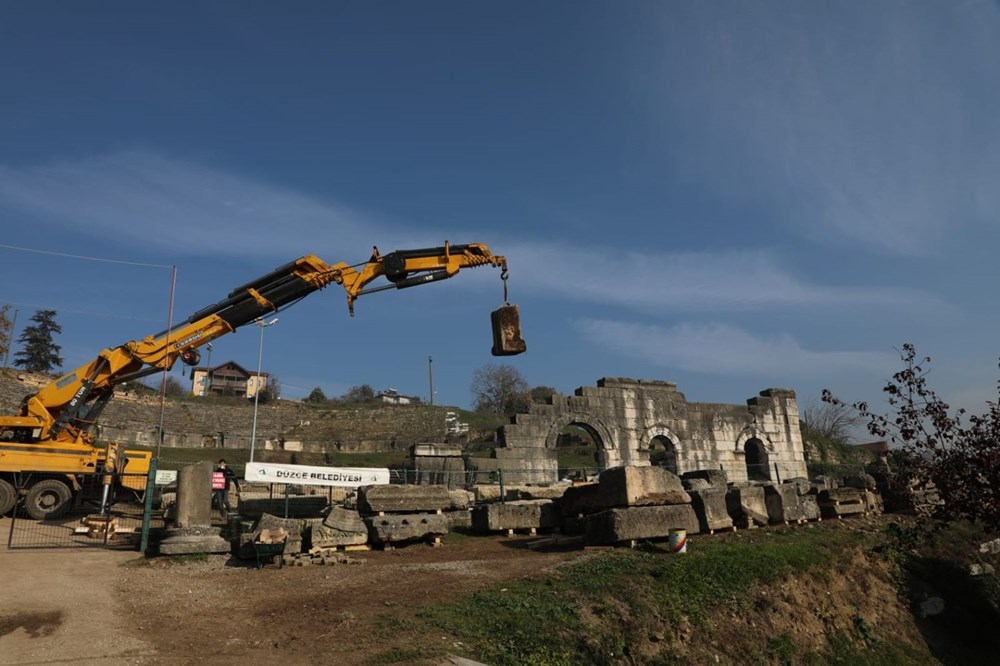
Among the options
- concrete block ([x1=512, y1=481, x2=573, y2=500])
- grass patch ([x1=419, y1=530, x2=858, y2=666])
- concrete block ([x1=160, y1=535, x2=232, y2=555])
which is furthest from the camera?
concrete block ([x1=512, y1=481, x2=573, y2=500])

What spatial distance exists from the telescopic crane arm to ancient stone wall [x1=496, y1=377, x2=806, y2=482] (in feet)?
18.2

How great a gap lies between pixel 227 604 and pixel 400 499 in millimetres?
5527

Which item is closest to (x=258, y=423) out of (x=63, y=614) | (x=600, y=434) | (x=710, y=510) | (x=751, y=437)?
(x=600, y=434)

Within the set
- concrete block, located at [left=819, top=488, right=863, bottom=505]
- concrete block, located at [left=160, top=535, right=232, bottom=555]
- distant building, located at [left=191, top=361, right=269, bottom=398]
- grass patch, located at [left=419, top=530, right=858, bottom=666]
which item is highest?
distant building, located at [left=191, top=361, right=269, bottom=398]

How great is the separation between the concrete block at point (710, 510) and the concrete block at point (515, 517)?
3.13 m

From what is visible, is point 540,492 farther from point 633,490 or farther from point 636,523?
point 636,523

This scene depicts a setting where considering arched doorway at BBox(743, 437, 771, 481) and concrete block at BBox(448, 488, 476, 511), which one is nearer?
concrete block at BBox(448, 488, 476, 511)

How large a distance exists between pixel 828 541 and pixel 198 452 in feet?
132

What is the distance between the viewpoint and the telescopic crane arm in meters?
17.0

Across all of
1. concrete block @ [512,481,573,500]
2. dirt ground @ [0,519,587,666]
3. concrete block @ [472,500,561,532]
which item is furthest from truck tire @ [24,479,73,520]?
concrete block @ [512,481,573,500]

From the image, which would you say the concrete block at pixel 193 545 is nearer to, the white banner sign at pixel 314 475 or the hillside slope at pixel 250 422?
the white banner sign at pixel 314 475

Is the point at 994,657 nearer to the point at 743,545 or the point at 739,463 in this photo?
the point at 743,545

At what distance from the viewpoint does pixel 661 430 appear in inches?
869

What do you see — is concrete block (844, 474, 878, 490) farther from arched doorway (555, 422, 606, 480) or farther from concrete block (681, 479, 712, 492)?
arched doorway (555, 422, 606, 480)
